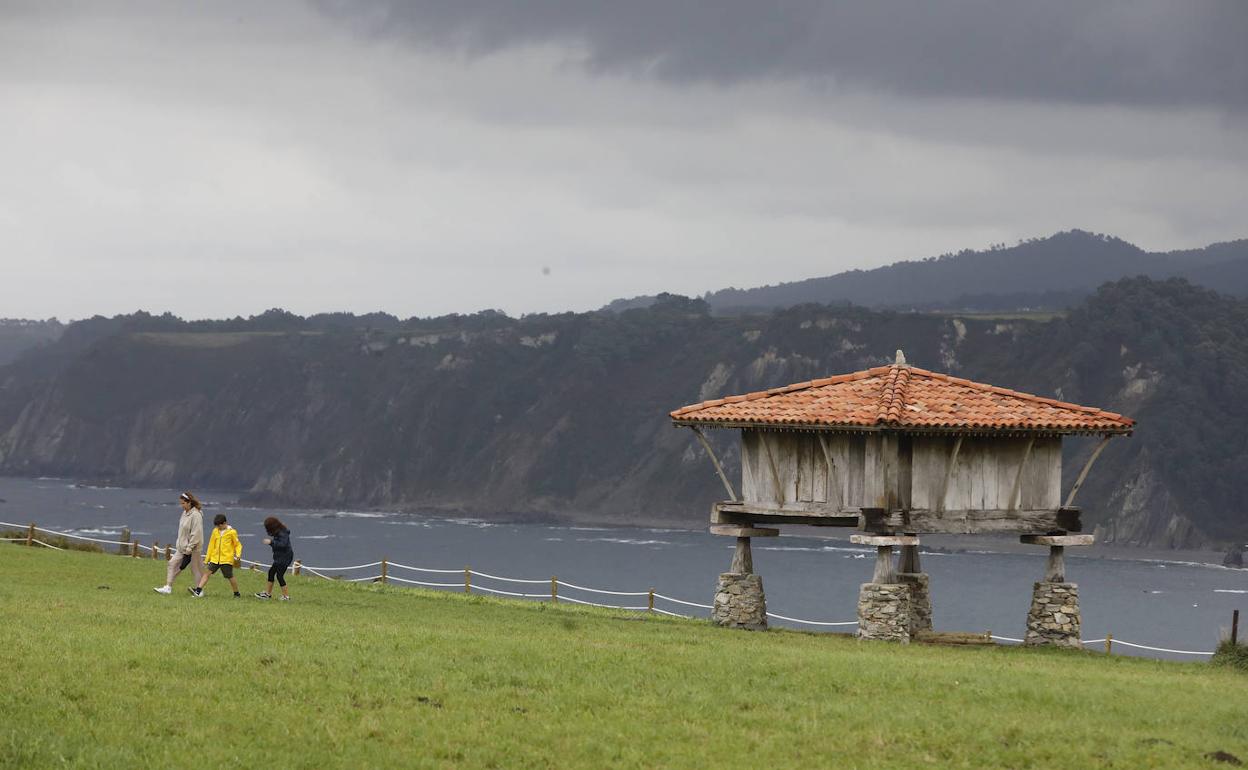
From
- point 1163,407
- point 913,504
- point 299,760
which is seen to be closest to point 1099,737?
point 299,760

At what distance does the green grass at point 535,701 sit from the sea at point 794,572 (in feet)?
269

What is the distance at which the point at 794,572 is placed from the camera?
16250 cm

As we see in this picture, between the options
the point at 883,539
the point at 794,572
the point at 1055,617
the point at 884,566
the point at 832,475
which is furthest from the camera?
the point at 794,572

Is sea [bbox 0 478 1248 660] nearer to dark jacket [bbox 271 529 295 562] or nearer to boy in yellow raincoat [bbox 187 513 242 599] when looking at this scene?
dark jacket [bbox 271 529 295 562]

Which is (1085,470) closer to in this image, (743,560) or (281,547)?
(743,560)

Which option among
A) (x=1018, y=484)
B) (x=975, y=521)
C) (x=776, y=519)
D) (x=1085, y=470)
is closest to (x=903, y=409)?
(x=975, y=521)

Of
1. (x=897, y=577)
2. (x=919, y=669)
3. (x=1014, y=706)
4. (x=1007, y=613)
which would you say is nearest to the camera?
(x=1014, y=706)

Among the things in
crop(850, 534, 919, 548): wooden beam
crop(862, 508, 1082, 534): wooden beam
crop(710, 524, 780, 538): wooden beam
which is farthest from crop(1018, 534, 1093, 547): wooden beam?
crop(710, 524, 780, 538): wooden beam

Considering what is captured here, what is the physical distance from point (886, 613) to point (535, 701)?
41.7 feet

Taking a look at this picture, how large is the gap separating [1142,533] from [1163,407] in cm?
1818

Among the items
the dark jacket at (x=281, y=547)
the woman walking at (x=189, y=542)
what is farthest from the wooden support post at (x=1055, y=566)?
the woman walking at (x=189, y=542)

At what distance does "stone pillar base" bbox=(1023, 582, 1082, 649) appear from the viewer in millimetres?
31625

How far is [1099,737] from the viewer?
1794 centimetres

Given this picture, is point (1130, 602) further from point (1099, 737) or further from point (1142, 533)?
point (1099, 737)
